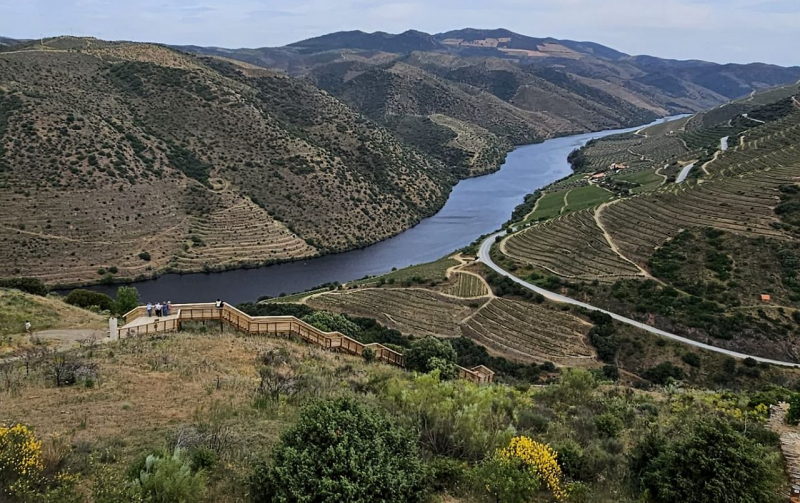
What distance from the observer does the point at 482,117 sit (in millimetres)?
180375

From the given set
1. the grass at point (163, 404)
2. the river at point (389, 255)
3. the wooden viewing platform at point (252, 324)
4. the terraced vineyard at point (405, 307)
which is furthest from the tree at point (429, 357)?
the river at point (389, 255)

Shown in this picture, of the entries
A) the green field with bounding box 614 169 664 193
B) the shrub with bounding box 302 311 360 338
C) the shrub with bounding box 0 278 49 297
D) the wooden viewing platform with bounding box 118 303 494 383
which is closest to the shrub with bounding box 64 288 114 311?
the shrub with bounding box 0 278 49 297

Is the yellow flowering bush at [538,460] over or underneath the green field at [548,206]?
over

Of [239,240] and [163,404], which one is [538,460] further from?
[239,240]

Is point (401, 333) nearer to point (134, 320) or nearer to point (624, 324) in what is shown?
point (624, 324)

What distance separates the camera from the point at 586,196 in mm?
80188

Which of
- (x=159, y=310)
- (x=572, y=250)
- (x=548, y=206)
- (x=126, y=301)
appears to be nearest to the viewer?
(x=159, y=310)

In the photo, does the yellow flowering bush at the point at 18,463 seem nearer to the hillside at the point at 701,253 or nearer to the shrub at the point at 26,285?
the shrub at the point at 26,285

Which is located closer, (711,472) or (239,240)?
(711,472)

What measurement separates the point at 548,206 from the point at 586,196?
5.63 m

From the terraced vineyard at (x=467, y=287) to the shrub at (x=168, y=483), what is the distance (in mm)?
41107

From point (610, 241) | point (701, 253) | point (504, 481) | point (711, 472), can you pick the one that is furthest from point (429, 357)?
point (610, 241)

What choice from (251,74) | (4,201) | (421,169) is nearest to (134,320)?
(4,201)

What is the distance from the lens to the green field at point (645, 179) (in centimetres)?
7239
